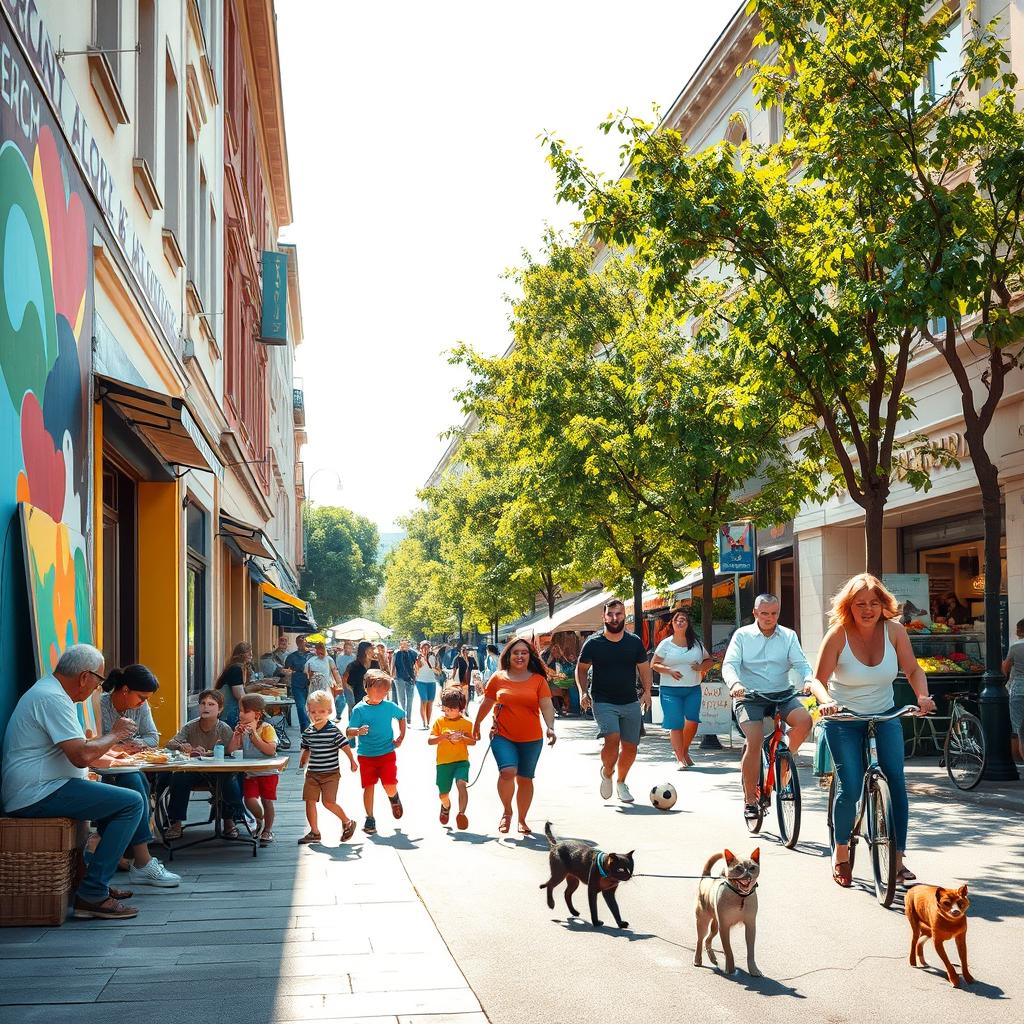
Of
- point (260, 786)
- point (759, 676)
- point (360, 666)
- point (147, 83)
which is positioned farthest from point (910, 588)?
point (147, 83)

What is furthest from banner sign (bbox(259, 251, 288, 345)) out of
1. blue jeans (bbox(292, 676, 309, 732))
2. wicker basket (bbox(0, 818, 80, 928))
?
wicker basket (bbox(0, 818, 80, 928))

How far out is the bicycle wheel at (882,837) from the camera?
714cm

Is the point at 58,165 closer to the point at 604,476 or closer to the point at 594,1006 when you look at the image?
the point at 594,1006

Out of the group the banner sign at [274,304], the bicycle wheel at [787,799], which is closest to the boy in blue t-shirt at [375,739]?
the bicycle wheel at [787,799]

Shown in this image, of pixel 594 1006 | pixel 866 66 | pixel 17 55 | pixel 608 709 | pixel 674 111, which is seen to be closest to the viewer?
pixel 594 1006

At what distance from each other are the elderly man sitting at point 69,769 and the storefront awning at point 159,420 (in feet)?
11.5

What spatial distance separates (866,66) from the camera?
13461mm

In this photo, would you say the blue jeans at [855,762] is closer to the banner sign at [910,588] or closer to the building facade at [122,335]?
the building facade at [122,335]

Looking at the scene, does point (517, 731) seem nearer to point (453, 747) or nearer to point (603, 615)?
point (453, 747)

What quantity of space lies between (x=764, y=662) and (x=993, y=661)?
5.29 meters

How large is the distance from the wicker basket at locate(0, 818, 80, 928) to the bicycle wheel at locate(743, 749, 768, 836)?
523 centimetres

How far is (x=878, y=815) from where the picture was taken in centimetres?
732

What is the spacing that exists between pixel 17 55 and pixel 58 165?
1.25 meters

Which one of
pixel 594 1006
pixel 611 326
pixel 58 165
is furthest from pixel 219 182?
pixel 594 1006
